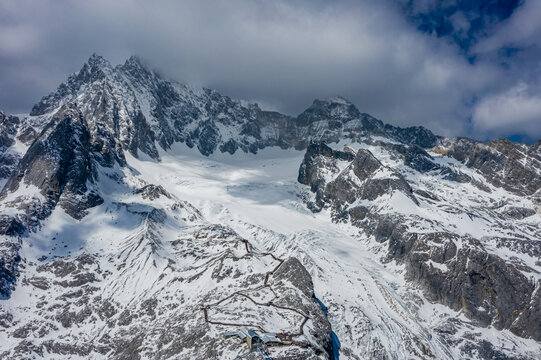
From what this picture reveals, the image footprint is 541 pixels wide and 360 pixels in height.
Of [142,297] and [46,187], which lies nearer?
[142,297]

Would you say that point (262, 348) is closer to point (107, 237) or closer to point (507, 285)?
point (107, 237)

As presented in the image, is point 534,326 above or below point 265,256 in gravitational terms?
below

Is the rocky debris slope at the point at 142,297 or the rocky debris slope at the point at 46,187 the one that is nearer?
the rocky debris slope at the point at 142,297

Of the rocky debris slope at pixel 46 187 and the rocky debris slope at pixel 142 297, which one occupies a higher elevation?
the rocky debris slope at pixel 46 187

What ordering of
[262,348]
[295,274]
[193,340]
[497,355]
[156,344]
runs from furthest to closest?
[497,355] → [295,274] → [156,344] → [193,340] → [262,348]

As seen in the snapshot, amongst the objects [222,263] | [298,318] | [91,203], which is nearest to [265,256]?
[222,263]

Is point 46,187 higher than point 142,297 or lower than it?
higher

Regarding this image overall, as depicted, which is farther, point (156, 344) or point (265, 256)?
point (265, 256)

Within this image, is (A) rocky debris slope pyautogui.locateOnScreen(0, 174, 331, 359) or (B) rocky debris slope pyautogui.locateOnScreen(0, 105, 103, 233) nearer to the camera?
(A) rocky debris slope pyautogui.locateOnScreen(0, 174, 331, 359)

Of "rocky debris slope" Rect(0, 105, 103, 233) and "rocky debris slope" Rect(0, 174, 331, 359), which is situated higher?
"rocky debris slope" Rect(0, 105, 103, 233)

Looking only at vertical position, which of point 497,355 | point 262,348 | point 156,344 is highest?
point 262,348

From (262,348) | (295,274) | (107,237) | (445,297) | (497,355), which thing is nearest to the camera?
(262,348)
